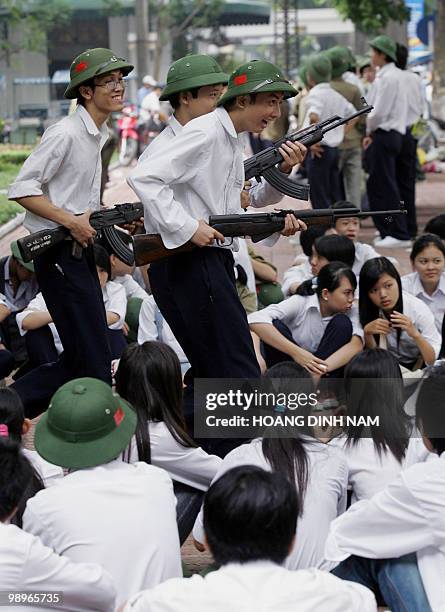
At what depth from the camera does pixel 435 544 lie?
3824 mm

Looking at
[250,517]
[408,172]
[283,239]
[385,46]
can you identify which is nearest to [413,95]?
[385,46]

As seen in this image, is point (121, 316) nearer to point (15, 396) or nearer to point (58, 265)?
point (58, 265)

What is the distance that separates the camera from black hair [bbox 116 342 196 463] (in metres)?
4.73

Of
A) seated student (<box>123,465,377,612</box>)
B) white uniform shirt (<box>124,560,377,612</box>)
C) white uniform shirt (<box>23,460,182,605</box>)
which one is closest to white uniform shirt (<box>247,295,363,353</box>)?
white uniform shirt (<box>23,460,182,605</box>)

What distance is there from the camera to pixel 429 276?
717cm

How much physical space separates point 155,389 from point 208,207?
3.18 feet

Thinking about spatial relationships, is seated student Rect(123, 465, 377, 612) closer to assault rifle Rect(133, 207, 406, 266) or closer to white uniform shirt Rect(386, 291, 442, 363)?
assault rifle Rect(133, 207, 406, 266)

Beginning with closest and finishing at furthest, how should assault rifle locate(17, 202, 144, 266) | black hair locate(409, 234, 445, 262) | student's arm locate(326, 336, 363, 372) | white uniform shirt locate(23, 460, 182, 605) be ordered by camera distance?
1. white uniform shirt locate(23, 460, 182, 605)
2. assault rifle locate(17, 202, 144, 266)
3. student's arm locate(326, 336, 363, 372)
4. black hair locate(409, 234, 445, 262)

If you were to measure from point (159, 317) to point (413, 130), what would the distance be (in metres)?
6.60

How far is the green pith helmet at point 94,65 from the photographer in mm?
5689

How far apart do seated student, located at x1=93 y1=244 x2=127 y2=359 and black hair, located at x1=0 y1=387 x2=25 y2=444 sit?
7.66ft

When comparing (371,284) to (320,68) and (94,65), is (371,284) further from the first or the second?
(320,68)

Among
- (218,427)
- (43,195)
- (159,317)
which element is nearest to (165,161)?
(43,195)

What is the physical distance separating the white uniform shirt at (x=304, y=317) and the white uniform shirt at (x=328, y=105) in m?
5.00
